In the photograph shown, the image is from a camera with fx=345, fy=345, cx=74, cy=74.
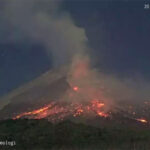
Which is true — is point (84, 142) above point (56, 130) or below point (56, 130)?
below

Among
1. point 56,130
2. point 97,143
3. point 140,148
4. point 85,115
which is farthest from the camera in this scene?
point 85,115

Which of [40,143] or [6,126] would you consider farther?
[6,126]

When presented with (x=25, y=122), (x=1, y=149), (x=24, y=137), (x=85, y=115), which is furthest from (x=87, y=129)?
(x=85, y=115)

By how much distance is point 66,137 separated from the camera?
240 ft

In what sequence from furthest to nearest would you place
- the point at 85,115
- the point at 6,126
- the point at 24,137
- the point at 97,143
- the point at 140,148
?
the point at 85,115, the point at 6,126, the point at 24,137, the point at 97,143, the point at 140,148

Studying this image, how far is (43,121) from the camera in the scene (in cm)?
9700

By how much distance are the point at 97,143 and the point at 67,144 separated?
224 inches

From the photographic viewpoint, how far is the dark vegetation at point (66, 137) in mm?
60519

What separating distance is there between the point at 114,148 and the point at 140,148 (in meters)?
4.48

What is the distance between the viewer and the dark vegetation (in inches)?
2383

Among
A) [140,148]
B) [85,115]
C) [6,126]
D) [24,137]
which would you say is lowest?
[140,148]

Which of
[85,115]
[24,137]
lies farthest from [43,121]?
[85,115]

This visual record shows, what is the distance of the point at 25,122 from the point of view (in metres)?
98.4

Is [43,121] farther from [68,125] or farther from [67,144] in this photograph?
[67,144]
